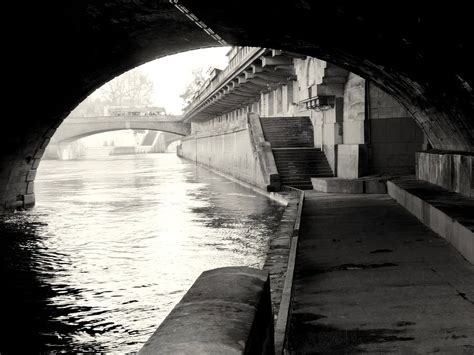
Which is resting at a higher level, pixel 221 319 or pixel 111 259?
pixel 221 319

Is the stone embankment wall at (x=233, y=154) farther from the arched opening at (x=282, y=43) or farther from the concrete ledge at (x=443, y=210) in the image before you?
the concrete ledge at (x=443, y=210)

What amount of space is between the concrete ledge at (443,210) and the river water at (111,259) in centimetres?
326

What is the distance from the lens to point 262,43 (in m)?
14.6

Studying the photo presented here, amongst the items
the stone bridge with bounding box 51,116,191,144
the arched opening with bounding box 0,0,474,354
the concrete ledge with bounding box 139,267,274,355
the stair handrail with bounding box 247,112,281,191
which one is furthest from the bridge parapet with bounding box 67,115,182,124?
the concrete ledge with bounding box 139,267,274,355

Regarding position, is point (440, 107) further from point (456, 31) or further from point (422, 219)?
point (456, 31)

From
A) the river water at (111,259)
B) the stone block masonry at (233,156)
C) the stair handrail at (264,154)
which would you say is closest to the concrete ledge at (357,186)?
the river water at (111,259)

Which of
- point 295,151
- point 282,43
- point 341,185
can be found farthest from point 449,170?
point 295,151

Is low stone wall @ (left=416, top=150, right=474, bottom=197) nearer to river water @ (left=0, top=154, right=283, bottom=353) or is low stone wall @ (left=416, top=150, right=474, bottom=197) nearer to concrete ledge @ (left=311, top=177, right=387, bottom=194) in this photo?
concrete ledge @ (left=311, top=177, right=387, bottom=194)

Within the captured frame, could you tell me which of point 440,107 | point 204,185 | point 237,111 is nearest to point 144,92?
point 237,111

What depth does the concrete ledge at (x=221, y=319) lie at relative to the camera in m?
2.38

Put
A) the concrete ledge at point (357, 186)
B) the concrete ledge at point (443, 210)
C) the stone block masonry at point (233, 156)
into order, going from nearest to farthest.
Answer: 1. the concrete ledge at point (443, 210)
2. the concrete ledge at point (357, 186)
3. the stone block masonry at point (233, 156)

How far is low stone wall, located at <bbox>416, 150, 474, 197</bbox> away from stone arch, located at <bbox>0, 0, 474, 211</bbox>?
0.54 meters

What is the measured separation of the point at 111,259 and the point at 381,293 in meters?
7.07

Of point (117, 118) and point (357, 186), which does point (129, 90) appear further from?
point (357, 186)
